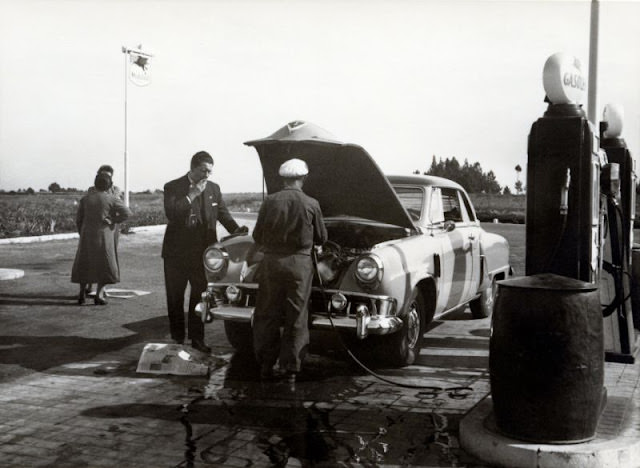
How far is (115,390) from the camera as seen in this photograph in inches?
236

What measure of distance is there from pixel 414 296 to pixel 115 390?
2713 millimetres

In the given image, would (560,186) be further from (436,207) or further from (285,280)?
(436,207)

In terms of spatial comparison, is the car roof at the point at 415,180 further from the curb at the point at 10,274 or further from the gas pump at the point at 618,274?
the curb at the point at 10,274

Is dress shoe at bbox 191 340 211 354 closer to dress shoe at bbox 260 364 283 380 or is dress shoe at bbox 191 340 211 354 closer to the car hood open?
dress shoe at bbox 260 364 283 380

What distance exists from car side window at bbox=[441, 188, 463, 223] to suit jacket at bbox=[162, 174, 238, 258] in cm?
261

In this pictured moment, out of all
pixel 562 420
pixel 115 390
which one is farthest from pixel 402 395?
pixel 115 390

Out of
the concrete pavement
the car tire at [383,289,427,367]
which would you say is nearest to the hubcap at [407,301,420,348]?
the car tire at [383,289,427,367]

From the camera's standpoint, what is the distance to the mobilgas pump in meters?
5.32

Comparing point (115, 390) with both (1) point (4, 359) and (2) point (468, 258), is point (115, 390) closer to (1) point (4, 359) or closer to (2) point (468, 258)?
(1) point (4, 359)

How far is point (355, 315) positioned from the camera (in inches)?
253

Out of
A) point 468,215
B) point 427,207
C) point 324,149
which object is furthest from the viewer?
point 468,215

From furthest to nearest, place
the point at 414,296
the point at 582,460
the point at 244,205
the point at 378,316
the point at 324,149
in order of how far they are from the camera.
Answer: the point at 244,205 → the point at 324,149 → the point at 414,296 → the point at 378,316 → the point at 582,460

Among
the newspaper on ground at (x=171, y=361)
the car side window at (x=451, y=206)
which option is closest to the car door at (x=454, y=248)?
the car side window at (x=451, y=206)

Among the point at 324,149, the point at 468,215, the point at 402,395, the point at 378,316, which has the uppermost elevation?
the point at 324,149
